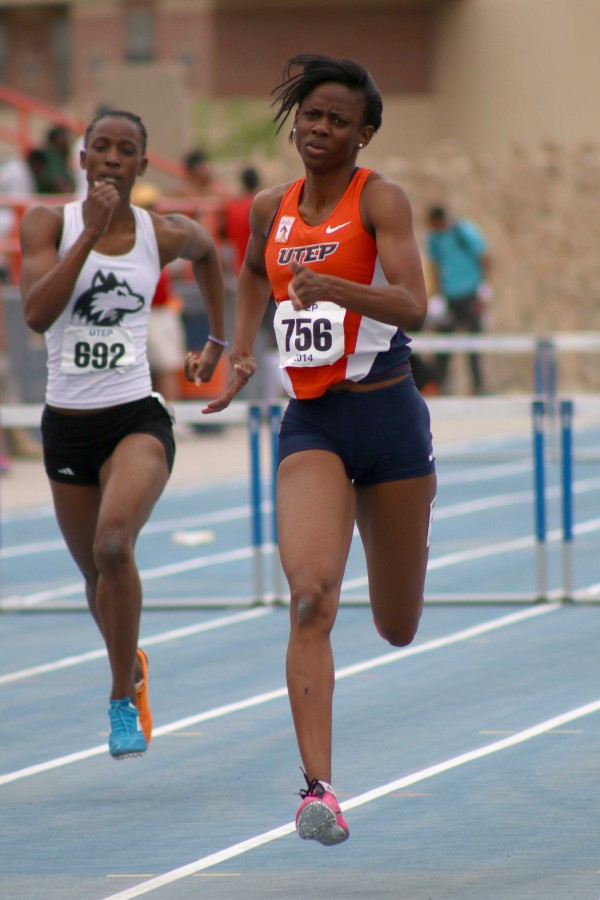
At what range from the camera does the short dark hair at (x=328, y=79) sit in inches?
202

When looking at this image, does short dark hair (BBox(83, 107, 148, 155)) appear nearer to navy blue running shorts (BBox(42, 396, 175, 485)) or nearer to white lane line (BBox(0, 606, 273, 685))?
navy blue running shorts (BBox(42, 396, 175, 485))

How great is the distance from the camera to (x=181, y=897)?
462 centimetres

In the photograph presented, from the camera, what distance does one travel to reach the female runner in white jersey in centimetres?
602

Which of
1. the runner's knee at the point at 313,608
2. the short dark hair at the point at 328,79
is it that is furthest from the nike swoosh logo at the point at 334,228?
the runner's knee at the point at 313,608

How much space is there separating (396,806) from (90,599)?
4.91 ft

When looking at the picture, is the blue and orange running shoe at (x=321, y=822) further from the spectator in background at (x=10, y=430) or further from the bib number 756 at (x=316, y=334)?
the spectator in background at (x=10, y=430)

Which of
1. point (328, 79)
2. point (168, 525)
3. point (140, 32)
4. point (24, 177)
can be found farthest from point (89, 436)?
point (140, 32)

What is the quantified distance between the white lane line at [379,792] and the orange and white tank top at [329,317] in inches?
50.4

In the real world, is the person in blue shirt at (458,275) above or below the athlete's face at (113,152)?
below

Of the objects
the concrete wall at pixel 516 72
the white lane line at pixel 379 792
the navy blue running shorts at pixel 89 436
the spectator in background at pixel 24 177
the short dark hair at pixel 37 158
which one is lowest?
the white lane line at pixel 379 792

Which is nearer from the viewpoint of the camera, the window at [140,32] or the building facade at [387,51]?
the building facade at [387,51]

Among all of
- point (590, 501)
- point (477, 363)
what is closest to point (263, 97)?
point (477, 363)

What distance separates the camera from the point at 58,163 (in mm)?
19250

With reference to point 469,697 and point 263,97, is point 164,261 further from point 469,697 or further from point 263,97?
point 263,97
